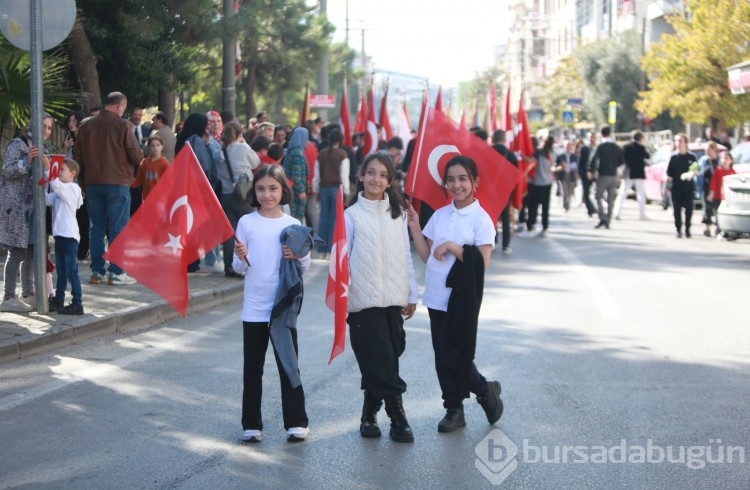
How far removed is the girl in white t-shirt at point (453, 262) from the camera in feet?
23.1

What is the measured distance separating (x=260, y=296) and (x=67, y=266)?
4570 mm

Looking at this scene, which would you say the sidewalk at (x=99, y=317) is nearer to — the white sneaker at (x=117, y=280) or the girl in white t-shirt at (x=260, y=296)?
the white sneaker at (x=117, y=280)

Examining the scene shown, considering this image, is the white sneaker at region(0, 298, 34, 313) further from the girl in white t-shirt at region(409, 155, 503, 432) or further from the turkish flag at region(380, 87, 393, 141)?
the turkish flag at region(380, 87, 393, 141)

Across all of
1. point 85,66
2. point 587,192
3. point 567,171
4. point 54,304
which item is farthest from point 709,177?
point 54,304

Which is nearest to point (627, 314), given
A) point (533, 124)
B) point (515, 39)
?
point (533, 124)

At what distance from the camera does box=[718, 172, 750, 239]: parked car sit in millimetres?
19422

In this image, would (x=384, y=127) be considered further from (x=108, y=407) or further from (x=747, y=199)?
(x=108, y=407)

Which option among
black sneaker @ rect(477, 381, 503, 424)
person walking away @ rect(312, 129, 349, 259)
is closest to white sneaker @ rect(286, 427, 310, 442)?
black sneaker @ rect(477, 381, 503, 424)

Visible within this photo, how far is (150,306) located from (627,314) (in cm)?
455

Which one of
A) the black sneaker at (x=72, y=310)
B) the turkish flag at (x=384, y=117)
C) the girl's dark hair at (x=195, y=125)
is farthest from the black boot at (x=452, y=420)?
the turkish flag at (x=384, y=117)

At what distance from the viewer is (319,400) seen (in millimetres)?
7961

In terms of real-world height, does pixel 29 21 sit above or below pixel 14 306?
above

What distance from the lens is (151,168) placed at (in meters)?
14.7

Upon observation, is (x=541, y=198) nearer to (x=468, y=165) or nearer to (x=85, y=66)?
(x=85, y=66)
